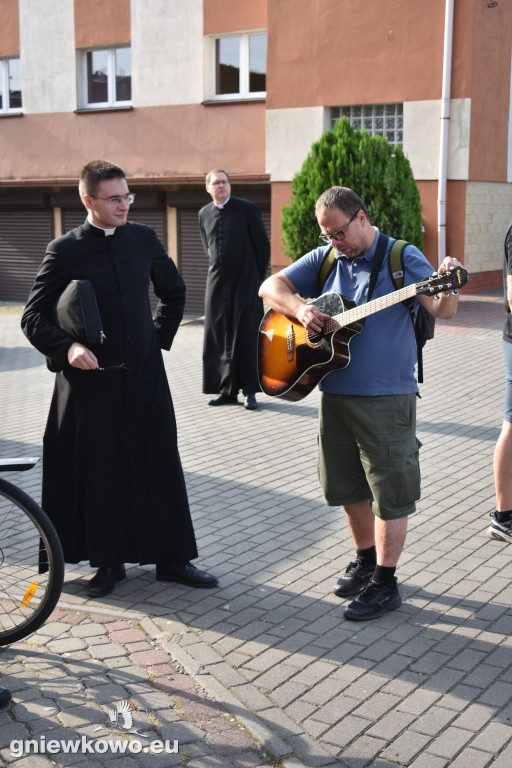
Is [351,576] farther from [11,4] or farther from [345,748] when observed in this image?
[11,4]

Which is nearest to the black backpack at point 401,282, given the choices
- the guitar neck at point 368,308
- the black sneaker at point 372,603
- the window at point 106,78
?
the guitar neck at point 368,308

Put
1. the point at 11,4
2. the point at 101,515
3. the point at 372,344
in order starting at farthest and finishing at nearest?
the point at 11,4, the point at 101,515, the point at 372,344

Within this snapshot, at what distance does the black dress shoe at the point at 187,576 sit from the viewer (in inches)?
182

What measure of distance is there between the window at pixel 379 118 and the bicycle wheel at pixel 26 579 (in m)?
14.2

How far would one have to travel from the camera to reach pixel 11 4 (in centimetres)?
2078

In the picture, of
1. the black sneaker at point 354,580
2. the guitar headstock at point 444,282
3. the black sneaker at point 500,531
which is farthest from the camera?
the black sneaker at point 500,531

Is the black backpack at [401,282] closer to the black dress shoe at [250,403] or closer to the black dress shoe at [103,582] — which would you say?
the black dress shoe at [103,582]

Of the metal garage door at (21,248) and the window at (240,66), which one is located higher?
the window at (240,66)

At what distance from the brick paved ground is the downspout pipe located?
10.6 metres

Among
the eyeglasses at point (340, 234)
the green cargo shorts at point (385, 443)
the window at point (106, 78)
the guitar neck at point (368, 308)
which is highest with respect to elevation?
the window at point (106, 78)

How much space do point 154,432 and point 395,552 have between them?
1297 millimetres

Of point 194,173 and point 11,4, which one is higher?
point 11,4

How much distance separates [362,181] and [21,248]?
10.2m

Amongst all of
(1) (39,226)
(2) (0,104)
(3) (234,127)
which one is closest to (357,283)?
(3) (234,127)
